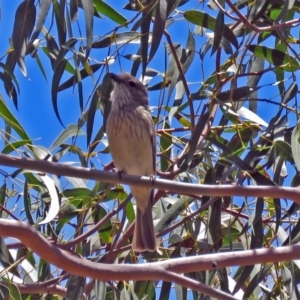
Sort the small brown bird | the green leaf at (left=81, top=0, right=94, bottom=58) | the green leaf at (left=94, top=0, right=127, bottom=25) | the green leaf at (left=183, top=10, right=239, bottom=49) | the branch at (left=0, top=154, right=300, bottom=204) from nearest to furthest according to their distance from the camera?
the branch at (left=0, top=154, right=300, bottom=204), the green leaf at (left=81, top=0, right=94, bottom=58), the green leaf at (left=183, top=10, right=239, bottom=49), the green leaf at (left=94, top=0, right=127, bottom=25), the small brown bird

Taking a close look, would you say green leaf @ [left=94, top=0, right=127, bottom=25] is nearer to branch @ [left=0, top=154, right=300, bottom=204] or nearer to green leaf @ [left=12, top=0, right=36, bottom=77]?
green leaf @ [left=12, top=0, right=36, bottom=77]

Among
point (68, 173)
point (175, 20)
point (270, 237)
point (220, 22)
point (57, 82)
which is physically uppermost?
point (175, 20)

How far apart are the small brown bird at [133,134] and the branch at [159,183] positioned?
3.47 feet

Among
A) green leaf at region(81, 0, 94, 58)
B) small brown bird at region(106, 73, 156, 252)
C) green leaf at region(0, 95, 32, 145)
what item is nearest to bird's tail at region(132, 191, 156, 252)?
small brown bird at region(106, 73, 156, 252)

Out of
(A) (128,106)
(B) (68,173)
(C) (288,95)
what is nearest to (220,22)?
(C) (288,95)

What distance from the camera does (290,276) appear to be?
308 centimetres

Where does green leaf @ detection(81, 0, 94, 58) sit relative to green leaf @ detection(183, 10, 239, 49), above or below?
below

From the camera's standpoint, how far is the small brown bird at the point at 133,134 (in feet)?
12.4

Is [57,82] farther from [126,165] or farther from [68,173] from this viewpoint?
[126,165]

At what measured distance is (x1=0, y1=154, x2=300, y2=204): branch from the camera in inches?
96.6

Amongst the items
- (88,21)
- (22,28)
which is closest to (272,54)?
(88,21)

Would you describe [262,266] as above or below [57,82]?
below

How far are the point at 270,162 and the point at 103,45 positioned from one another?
2.77 feet

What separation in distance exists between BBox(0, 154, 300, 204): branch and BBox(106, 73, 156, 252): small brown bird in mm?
1058
